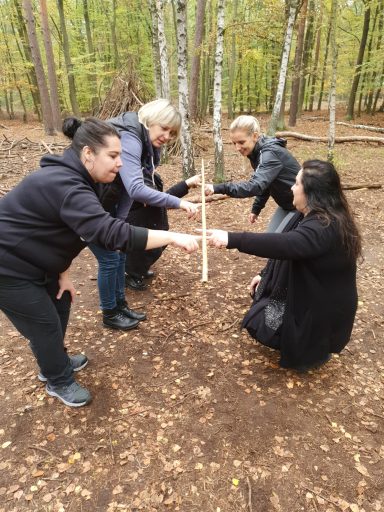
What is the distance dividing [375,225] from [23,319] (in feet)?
20.9

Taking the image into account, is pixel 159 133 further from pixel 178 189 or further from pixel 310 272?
pixel 310 272

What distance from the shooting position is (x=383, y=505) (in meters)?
2.08

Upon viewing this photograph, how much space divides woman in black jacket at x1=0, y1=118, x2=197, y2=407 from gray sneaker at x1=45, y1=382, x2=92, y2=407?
18.1 inches

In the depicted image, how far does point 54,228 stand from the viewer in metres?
2.13

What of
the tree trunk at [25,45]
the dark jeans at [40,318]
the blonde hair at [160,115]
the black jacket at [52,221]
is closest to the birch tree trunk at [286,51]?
the blonde hair at [160,115]

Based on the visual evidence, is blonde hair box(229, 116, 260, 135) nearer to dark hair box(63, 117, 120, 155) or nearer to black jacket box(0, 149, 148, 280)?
dark hair box(63, 117, 120, 155)

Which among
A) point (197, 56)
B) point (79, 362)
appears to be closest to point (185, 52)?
point (197, 56)

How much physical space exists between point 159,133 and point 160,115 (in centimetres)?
16

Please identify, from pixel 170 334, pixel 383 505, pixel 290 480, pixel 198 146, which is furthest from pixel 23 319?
pixel 198 146

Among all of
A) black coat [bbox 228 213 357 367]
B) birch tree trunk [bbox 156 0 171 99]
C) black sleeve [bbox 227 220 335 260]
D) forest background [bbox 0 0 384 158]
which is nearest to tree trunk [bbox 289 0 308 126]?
forest background [bbox 0 0 384 158]

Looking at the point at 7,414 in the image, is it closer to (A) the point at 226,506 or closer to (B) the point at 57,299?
(B) the point at 57,299

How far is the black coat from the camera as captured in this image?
2424 mm

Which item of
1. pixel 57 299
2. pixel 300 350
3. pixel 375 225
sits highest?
pixel 57 299

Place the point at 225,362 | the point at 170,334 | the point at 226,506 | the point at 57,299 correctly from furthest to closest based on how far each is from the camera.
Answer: the point at 170,334, the point at 225,362, the point at 57,299, the point at 226,506
